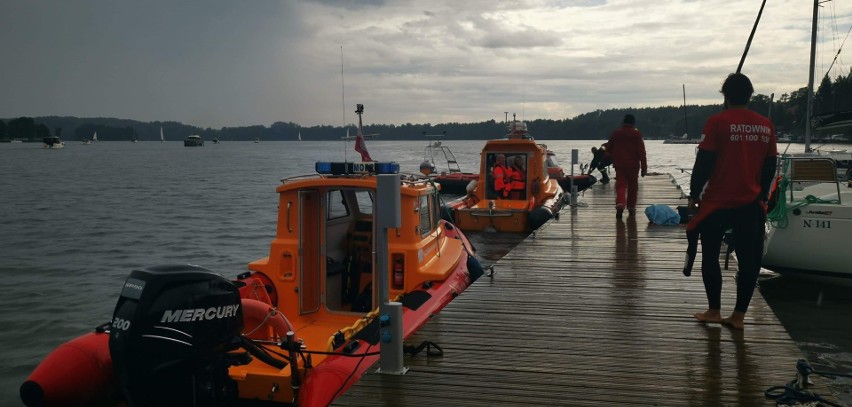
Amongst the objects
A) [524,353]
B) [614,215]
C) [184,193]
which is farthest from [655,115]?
[524,353]

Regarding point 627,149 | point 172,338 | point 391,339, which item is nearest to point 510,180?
point 627,149

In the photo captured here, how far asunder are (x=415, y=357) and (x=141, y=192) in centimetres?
3852

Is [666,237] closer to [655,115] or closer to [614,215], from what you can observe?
[614,215]

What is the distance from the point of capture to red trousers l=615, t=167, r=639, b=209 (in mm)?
12981

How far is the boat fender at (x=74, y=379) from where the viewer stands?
4.90 meters

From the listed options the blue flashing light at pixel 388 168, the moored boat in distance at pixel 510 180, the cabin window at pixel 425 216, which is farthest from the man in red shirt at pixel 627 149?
the blue flashing light at pixel 388 168

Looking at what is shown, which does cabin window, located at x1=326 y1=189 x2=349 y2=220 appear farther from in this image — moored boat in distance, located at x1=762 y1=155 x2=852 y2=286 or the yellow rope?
moored boat in distance, located at x1=762 y1=155 x2=852 y2=286

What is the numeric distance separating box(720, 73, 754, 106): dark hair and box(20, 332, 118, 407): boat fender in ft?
18.1

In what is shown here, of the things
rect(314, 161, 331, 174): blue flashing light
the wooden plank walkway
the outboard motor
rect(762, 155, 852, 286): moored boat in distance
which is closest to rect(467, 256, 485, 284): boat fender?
the wooden plank walkway

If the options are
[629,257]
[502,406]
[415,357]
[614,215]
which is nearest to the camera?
[502,406]

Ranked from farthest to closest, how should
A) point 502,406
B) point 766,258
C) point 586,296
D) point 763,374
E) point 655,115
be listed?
point 655,115 → point 766,258 → point 586,296 → point 763,374 → point 502,406

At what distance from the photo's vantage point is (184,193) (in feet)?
128

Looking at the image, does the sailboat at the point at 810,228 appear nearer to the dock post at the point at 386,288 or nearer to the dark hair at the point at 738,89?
the dark hair at the point at 738,89

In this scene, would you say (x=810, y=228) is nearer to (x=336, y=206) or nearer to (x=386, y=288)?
(x=336, y=206)
